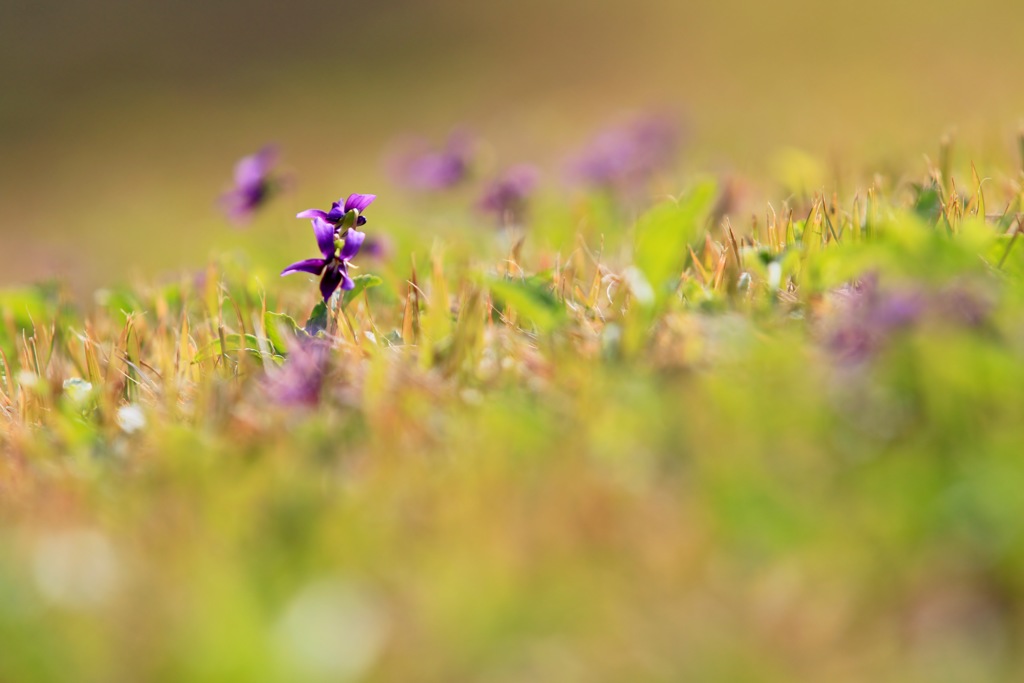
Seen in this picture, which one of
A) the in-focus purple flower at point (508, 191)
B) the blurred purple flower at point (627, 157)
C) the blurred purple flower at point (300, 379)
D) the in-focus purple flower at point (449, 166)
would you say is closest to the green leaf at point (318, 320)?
the blurred purple flower at point (300, 379)

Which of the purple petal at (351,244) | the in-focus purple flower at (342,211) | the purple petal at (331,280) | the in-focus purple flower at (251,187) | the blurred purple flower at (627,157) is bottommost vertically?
the purple petal at (331,280)

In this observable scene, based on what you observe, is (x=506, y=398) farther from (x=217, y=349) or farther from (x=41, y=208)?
(x=41, y=208)

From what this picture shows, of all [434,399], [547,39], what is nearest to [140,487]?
[434,399]

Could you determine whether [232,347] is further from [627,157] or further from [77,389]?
[627,157]

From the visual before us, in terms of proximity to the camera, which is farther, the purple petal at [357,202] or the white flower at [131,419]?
the purple petal at [357,202]

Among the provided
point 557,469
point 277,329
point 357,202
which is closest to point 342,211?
point 357,202

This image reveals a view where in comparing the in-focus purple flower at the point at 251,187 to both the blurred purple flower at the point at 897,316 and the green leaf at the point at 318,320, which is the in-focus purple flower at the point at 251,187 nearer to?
the green leaf at the point at 318,320
